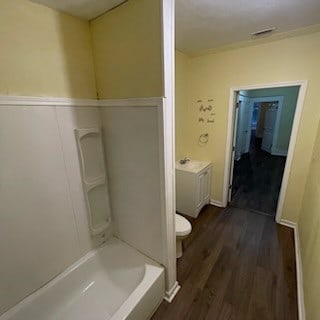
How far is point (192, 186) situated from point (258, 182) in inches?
86.8

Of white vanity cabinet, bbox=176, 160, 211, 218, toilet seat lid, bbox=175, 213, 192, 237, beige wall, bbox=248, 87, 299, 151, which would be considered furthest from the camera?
beige wall, bbox=248, 87, 299, 151

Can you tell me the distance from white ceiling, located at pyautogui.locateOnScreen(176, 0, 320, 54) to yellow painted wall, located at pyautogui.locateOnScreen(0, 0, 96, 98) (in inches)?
36.1

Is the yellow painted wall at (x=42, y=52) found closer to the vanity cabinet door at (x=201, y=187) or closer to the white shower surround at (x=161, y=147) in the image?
the white shower surround at (x=161, y=147)

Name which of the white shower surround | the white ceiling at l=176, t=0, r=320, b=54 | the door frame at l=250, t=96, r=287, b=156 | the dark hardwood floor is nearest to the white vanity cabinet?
the dark hardwood floor

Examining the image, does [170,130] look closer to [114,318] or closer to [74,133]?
[74,133]

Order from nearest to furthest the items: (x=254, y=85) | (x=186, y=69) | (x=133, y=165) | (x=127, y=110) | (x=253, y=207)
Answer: (x=127, y=110) → (x=133, y=165) → (x=254, y=85) → (x=186, y=69) → (x=253, y=207)

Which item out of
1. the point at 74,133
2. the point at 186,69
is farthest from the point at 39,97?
the point at 186,69

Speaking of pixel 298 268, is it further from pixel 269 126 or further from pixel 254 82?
pixel 269 126

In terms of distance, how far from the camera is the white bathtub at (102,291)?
1.37 m

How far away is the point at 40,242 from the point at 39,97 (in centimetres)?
111

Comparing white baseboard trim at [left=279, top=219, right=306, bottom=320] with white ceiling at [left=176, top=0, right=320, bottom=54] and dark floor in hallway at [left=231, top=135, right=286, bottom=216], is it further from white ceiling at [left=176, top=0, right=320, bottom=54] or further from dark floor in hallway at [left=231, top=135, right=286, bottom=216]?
white ceiling at [left=176, top=0, right=320, bottom=54]

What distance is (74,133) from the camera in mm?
1525

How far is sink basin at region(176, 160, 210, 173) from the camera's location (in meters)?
2.76

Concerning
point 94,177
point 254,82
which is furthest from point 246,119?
point 94,177
